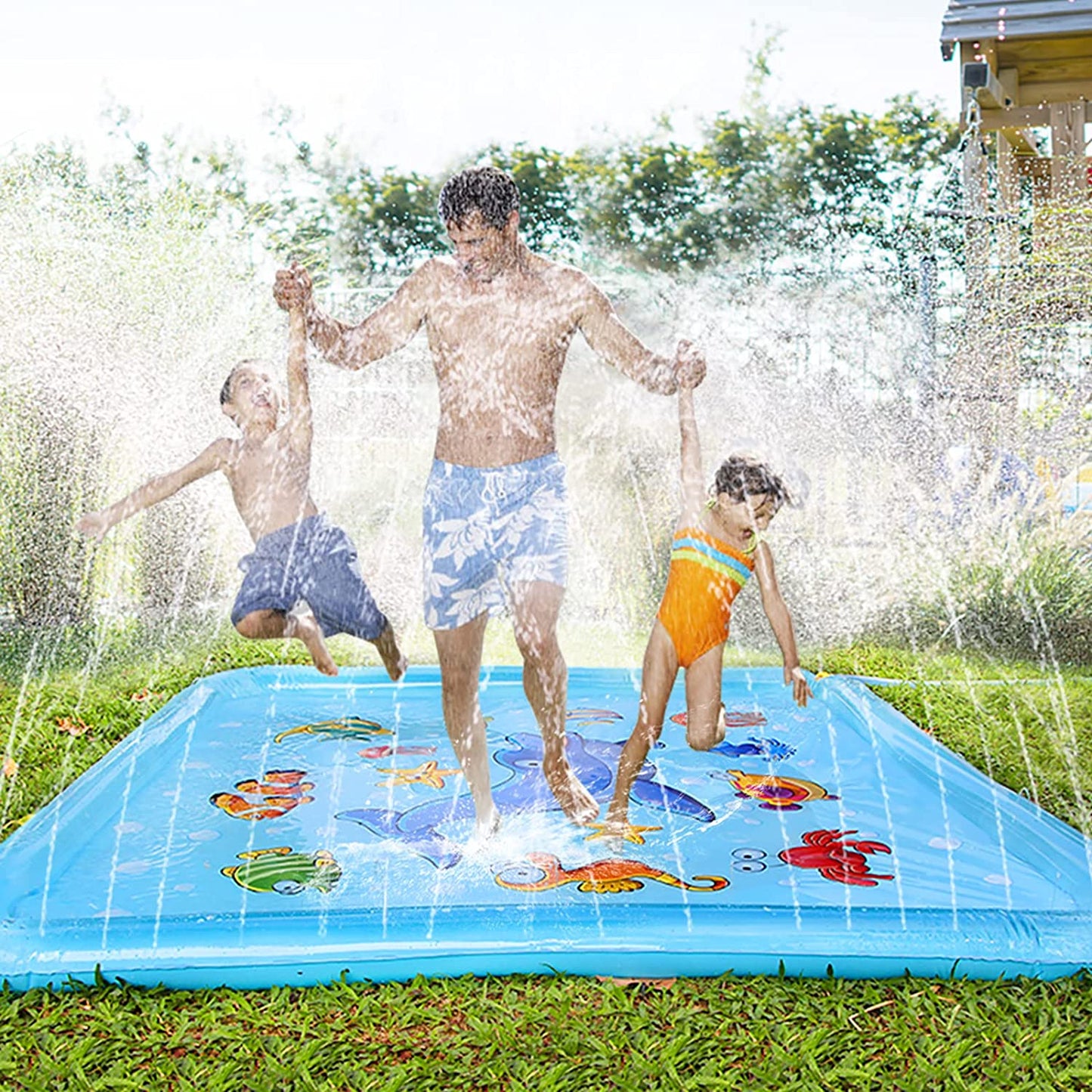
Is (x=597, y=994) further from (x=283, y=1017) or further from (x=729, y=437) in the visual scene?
(x=729, y=437)

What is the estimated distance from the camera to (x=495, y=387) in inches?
142

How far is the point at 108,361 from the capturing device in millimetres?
7887

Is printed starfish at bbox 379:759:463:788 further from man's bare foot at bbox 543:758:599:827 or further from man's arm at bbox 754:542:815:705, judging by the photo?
man's arm at bbox 754:542:815:705

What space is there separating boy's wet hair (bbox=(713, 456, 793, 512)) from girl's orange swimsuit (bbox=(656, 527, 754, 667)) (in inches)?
5.7

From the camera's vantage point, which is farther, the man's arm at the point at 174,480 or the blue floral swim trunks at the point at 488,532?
the man's arm at the point at 174,480

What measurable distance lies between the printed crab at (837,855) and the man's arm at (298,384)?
1868 mm

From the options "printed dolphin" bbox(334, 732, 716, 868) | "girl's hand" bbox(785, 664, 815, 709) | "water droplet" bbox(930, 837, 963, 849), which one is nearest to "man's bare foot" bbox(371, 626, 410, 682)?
"printed dolphin" bbox(334, 732, 716, 868)

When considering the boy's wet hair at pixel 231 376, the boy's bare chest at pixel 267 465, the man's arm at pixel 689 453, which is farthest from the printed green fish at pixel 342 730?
the man's arm at pixel 689 453

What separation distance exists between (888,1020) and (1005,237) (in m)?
6.65

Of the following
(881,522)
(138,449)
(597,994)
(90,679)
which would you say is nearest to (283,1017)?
(597,994)

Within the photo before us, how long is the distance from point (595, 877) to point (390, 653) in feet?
3.24

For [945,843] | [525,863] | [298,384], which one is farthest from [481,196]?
[945,843]

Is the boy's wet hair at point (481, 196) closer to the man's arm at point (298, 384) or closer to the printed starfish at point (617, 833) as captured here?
the man's arm at point (298, 384)

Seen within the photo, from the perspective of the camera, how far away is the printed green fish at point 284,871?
11.6 ft
